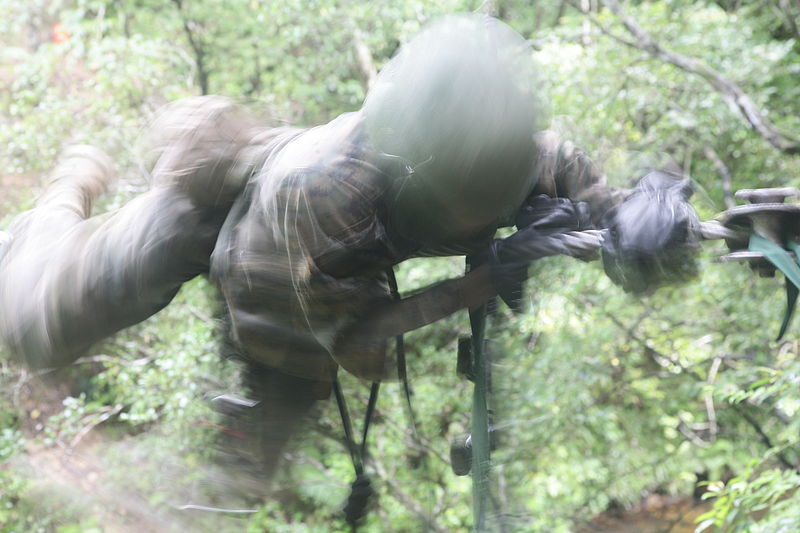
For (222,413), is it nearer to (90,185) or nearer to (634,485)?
(90,185)

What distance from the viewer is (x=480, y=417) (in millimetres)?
1032

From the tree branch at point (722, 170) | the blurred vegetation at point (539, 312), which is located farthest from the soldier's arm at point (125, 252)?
the tree branch at point (722, 170)

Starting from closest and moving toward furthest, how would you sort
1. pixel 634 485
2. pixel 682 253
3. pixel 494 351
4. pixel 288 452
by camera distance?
1. pixel 682 253
2. pixel 494 351
3. pixel 288 452
4. pixel 634 485

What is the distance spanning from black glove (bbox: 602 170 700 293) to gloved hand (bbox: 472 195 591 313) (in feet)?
0.20

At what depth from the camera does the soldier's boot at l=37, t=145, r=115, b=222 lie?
4.52 ft

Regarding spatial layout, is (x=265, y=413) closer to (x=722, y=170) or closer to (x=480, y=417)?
(x=480, y=417)

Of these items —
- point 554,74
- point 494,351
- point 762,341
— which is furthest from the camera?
point 554,74

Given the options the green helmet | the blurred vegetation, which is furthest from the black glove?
the blurred vegetation

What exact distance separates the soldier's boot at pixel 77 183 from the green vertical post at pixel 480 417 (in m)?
0.76

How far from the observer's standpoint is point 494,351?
1117 millimetres

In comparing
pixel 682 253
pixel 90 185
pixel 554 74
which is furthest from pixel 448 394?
pixel 682 253

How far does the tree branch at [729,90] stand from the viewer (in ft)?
8.87

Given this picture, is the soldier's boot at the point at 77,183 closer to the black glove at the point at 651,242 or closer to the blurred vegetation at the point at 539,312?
the black glove at the point at 651,242

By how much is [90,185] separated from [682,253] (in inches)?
43.8
